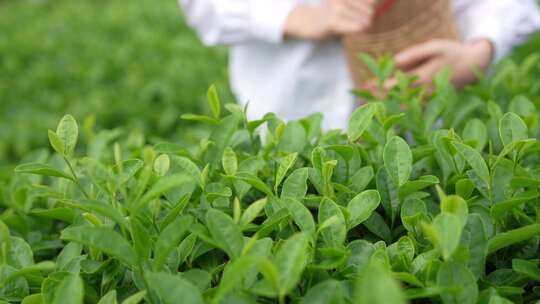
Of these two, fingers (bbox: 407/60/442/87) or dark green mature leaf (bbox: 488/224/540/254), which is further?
fingers (bbox: 407/60/442/87)

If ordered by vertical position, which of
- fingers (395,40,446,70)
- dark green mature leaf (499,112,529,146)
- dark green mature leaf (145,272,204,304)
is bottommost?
dark green mature leaf (145,272,204,304)

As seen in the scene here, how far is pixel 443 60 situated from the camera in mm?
1952

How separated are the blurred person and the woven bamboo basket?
71 millimetres

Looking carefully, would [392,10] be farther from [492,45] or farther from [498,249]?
[498,249]

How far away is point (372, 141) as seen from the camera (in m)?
1.33

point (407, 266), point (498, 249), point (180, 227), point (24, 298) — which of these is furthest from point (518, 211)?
point (24, 298)

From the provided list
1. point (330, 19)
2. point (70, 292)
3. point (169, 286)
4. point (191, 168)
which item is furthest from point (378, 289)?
point (330, 19)

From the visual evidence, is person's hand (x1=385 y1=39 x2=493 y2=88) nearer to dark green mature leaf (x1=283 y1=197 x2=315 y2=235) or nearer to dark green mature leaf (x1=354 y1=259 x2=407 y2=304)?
dark green mature leaf (x1=283 y1=197 x2=315 y2=235)

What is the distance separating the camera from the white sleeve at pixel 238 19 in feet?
7.26

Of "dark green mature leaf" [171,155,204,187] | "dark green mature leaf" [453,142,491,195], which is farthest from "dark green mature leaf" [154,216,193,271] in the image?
"dark green mature leaf" [453,142,491,195]

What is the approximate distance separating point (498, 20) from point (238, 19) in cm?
85

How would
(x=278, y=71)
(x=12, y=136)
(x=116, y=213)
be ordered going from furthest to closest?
(x=12, y=136) < (x=278, y=71) < (x=116, y=213)

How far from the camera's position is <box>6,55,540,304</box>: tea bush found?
2.91 ft

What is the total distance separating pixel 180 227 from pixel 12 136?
2.87m
